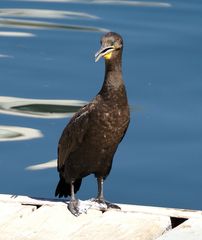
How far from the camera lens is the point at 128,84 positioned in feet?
36.7

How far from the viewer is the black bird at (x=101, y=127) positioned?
7797mm

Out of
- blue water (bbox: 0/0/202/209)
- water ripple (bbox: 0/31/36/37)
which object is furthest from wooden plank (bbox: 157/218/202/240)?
water ripple (bbox: 0/31/36/37)

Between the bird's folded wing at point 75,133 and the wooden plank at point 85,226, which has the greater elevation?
the bird's folded wing at point 75,133

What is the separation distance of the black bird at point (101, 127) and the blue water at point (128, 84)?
92cm

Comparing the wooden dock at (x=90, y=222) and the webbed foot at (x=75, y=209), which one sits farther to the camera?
the webbed foot at (x=75, y=209)

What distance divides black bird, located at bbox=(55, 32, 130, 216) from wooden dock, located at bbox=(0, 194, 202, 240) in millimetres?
115

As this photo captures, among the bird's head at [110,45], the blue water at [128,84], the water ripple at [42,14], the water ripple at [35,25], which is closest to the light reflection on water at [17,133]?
the blue water at [128,84]

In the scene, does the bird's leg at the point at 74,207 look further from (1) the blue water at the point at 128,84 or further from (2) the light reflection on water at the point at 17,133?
(2) the light reflection on water at the point at 17,133

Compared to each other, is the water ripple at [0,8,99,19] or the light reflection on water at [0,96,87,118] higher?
the water ripple at [0,8,99,19]

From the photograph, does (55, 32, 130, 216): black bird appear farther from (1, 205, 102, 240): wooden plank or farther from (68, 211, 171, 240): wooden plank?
(68, 211, 171, 240): wooden plank

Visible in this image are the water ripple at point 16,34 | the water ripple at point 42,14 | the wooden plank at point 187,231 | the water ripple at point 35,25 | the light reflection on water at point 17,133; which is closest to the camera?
the wooden plank at point 187,231

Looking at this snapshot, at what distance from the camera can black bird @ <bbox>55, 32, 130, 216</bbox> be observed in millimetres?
7797

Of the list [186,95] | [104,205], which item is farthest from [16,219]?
[186,95]

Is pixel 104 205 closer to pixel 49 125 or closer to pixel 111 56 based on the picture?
pixel 111 56
